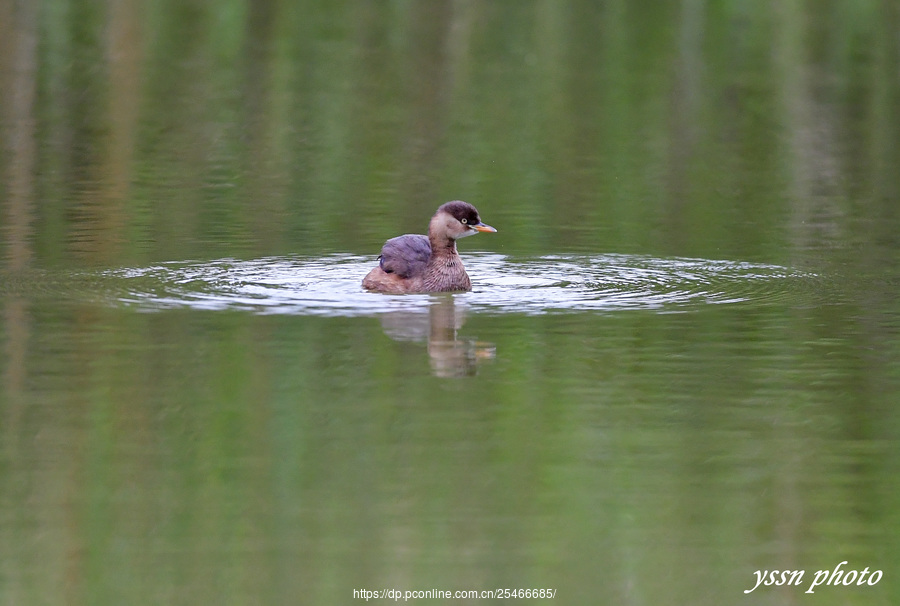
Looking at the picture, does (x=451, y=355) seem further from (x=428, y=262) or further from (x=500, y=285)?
(x=500, y=285)

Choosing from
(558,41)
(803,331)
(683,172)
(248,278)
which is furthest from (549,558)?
(558,41)

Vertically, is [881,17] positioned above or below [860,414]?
above

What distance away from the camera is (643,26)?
37.6m

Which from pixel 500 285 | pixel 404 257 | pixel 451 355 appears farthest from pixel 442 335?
pixel 500 285

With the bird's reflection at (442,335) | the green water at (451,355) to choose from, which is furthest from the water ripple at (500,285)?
the bird's reflection at (442,335)

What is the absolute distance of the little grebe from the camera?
43.5 ft

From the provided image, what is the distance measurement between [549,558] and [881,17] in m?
35.1

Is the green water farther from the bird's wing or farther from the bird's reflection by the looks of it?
the bird's wing

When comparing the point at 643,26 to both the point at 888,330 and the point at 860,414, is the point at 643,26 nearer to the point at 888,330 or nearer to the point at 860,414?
the point at 888,330

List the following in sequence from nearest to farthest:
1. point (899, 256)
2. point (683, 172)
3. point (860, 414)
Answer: point (860, 414)
point (899, 256)
point (683, 172)

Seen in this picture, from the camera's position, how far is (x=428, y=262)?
13562mm

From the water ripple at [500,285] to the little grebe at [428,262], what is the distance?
0.13 metres

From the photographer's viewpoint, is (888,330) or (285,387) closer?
Result: (285,387)

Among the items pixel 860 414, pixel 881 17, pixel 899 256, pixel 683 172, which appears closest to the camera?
pixel 860 414
